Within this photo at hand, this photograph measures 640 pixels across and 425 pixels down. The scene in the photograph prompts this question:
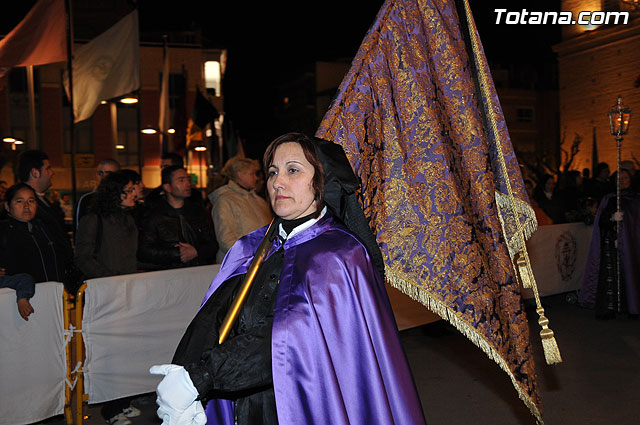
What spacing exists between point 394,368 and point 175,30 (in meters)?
38.3

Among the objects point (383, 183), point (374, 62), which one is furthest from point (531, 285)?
point (374, 62)

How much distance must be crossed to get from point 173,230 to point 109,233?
2.06 feet

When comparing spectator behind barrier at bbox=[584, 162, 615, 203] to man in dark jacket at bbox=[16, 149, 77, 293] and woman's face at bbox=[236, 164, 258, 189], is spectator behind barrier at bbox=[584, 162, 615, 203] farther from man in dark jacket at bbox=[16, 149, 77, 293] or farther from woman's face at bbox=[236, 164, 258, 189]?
man in dark jacket at bbox=[16, 149, 77, 293]

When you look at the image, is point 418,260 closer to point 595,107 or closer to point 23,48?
point 23,48

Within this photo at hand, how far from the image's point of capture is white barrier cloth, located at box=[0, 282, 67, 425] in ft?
15.7

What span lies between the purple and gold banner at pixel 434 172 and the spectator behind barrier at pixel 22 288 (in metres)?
3.05

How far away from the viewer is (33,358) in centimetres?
492

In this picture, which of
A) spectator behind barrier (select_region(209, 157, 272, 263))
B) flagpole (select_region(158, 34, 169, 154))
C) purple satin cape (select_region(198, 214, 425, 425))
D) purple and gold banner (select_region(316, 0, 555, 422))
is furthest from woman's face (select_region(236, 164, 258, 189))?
flagpole (select_region(158, 34, 169, 154))

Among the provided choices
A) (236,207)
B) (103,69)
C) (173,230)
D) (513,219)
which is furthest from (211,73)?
(513,219)

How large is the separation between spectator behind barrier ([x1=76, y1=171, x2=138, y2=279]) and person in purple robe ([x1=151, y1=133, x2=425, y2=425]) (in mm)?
3218

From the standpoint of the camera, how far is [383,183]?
115 inches

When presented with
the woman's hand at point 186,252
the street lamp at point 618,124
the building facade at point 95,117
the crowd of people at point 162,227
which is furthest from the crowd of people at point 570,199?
the building facade at point 95,117

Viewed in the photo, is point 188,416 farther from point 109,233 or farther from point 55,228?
point 55,228

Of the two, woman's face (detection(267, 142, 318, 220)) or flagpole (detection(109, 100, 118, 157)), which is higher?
flagpole (detection(109, 100, 118, 157))
